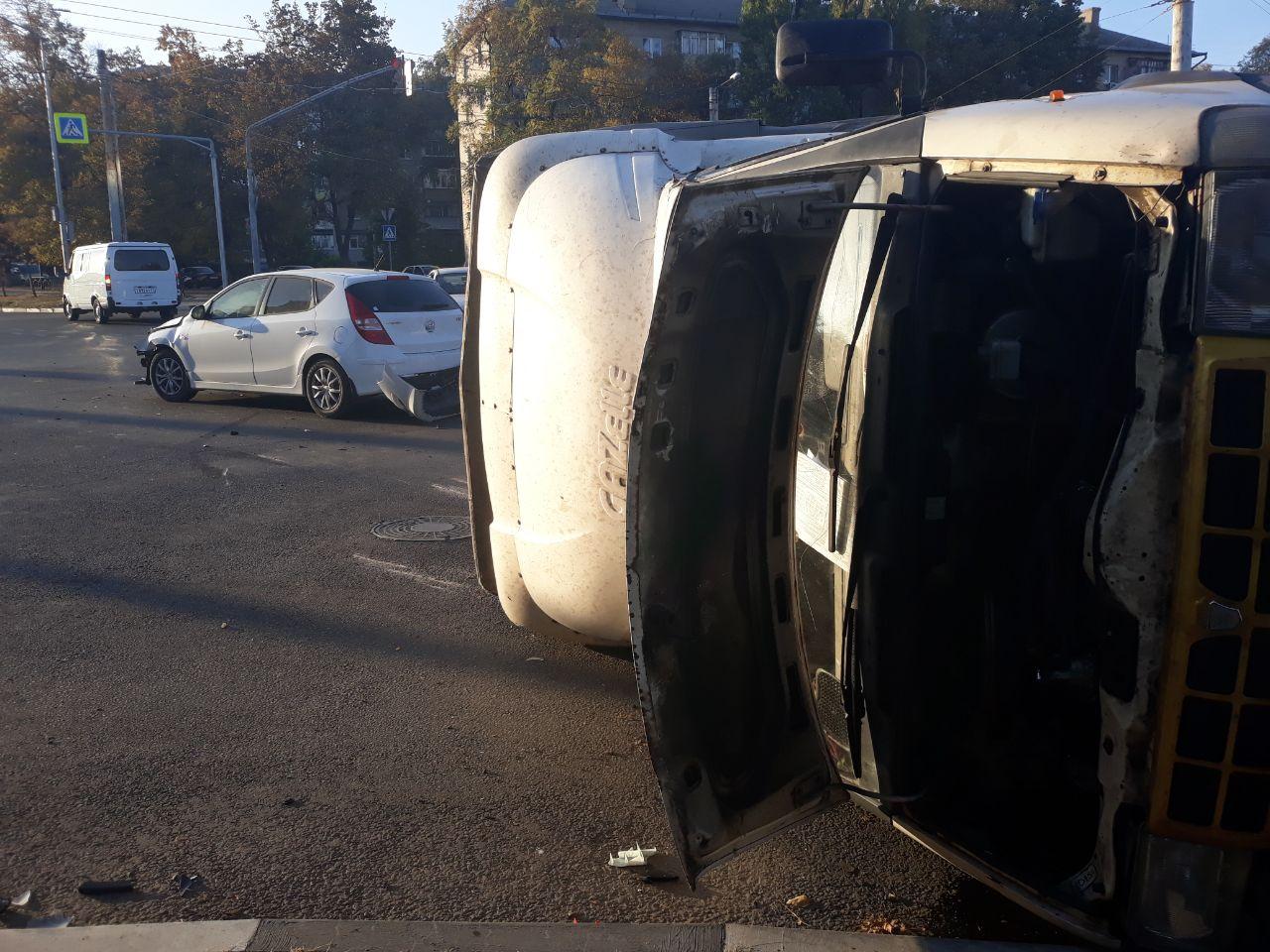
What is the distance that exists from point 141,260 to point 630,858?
3145 centimetres

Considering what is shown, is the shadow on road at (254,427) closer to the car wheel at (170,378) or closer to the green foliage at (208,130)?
the car wheel at (170,378)

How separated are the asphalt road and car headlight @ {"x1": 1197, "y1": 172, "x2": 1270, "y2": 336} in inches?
75.4

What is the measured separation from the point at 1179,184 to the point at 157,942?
3290 mm

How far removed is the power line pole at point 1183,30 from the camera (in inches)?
622

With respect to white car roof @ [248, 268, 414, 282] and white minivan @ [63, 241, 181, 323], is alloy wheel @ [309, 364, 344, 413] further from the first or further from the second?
white minivan @ [63, 241, 181, 323]

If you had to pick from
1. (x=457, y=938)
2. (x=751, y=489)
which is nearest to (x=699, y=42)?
(x=751, y=489)

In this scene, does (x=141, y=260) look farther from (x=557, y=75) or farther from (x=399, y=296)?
(x=399, y=296)

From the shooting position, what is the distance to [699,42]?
60281 mm

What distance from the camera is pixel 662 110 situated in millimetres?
36594

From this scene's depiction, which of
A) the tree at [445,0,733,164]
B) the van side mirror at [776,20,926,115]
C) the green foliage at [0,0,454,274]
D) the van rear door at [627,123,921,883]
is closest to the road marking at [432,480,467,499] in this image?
the van side mirror at [776,20,926,115]

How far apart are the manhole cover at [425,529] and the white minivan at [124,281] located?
85.4ft

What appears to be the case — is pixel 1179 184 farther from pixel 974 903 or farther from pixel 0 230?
pixel 0 230

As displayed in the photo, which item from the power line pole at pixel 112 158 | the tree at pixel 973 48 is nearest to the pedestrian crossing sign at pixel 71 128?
the power line pole at pixel 112 158

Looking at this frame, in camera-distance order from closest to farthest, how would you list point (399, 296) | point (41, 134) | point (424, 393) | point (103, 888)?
point (103, 888) → point (424, 393) → point (399, 296) → point (41, 134)
